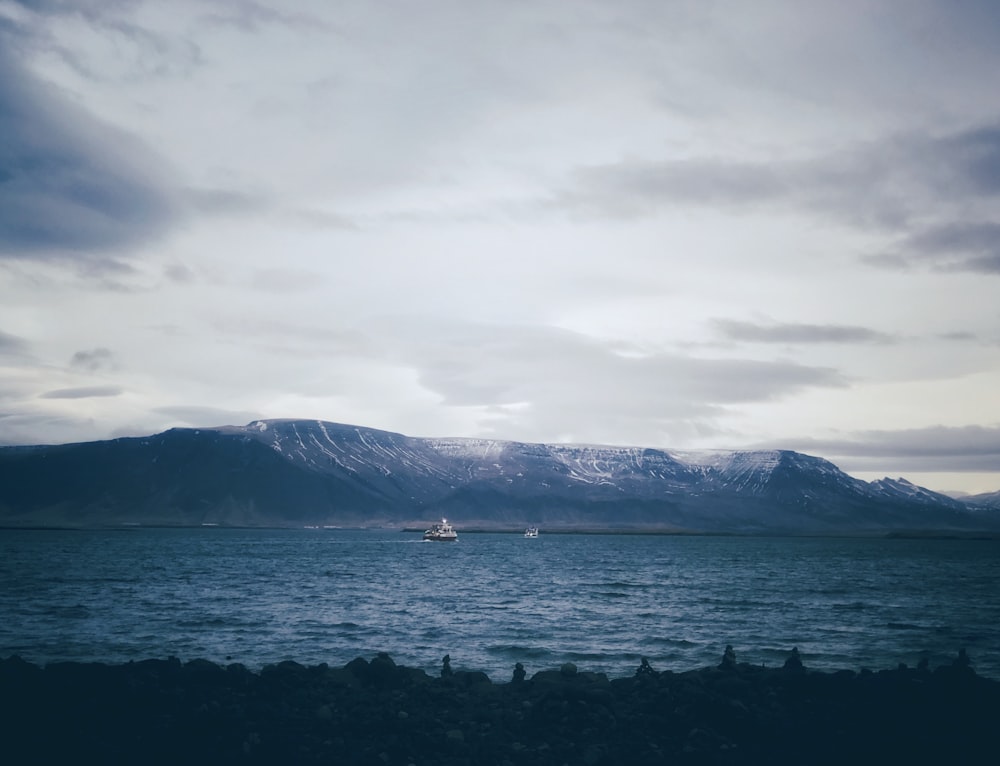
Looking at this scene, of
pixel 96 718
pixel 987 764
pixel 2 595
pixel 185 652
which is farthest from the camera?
pixel 2 595

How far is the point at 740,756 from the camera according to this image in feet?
77.7

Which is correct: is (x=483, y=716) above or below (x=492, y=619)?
above

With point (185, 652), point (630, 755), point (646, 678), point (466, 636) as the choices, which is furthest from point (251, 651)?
point (630, 755)

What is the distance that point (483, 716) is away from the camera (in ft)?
87.0

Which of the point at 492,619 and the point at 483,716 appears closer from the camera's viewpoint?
the point at 483,716

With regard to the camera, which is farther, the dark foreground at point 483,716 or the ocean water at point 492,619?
the ocean water at point 492,619

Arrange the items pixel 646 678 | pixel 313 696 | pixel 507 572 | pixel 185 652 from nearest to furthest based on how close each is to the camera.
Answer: pixel 313 696 → pixel 646 678 → pixel 185 652 → pixel 507 572

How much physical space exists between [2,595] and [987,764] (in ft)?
227

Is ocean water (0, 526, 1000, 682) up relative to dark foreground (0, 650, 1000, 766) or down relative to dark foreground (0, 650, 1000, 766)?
down

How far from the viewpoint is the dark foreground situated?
76.8ft

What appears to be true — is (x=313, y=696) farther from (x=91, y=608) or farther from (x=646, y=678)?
(x=91, y=608)

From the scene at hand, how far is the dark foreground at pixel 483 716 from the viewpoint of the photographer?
23406 millimetres

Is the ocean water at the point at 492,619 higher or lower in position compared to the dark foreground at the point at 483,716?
lower

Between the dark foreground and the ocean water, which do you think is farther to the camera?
the ocean water
